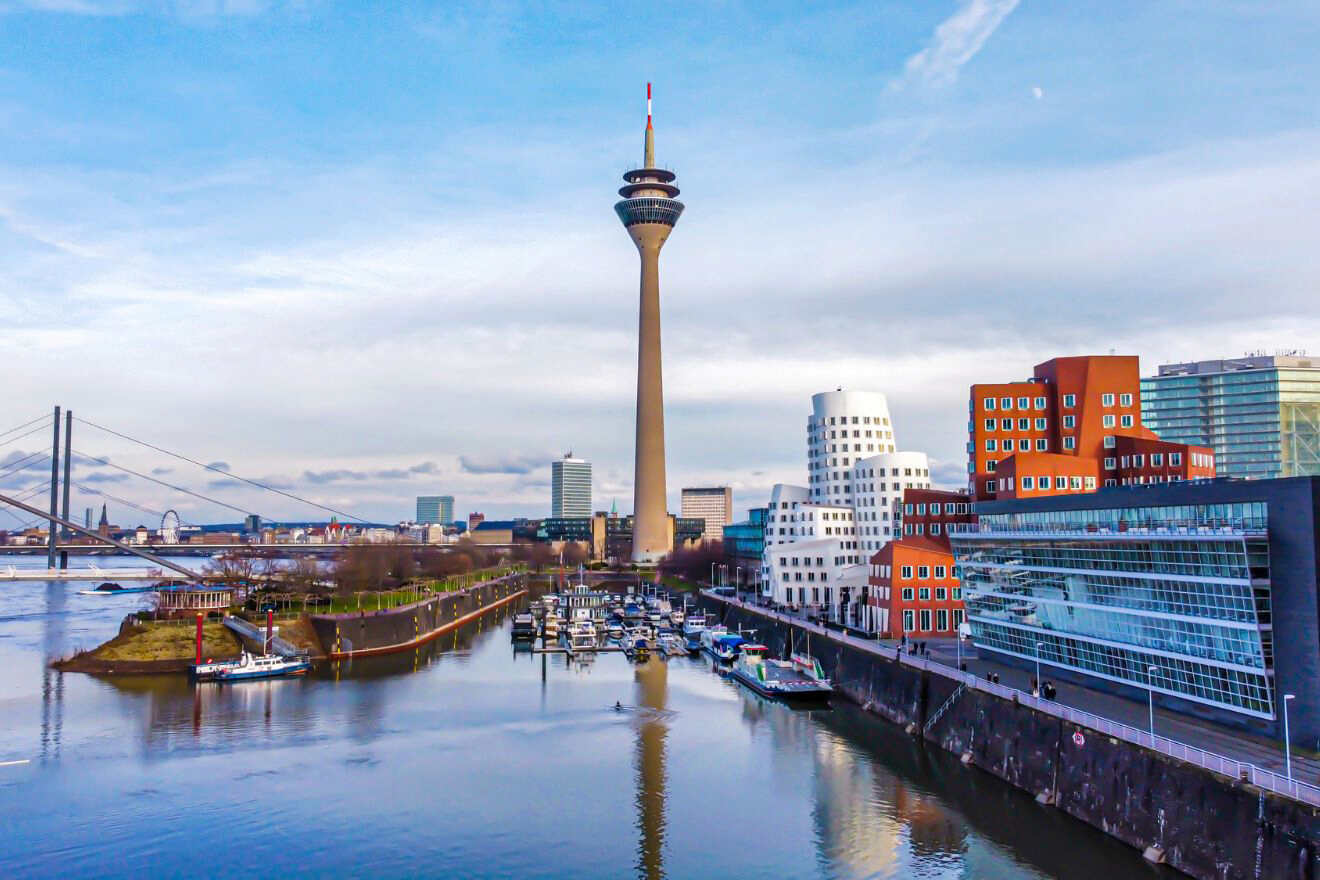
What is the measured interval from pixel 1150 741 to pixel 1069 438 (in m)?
42.6

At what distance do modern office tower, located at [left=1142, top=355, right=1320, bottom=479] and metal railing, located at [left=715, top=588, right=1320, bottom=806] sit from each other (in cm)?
11663

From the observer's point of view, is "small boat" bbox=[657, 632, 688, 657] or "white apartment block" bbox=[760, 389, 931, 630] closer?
"small boat" bbox=[657, 632, 688, 657]

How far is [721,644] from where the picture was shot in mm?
79875

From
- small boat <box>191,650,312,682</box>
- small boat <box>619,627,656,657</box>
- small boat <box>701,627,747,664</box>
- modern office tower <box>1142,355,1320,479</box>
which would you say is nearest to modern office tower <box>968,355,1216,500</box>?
small boat <box>701,627,747,664</box>

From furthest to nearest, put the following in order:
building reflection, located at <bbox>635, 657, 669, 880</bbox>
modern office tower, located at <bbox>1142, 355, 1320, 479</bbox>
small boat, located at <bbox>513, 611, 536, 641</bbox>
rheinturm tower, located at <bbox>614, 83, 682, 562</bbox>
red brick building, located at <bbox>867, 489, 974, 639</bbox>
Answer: rheinturm tower, located at <bbox>614, 83, 682, 562</bbox> → modern office tower, located at <bbox>1142, 355, 1320, 479</bbox> → small boat, located at <bbox>513, 611, 536, 641</bbox> → red brick building, located at <bbox>867, 489, 974, 639</bbox> → building reflection, located at <bbox>635, 657, 669, 880</bbox>

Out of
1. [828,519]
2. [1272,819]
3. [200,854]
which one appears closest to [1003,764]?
[1272,819]

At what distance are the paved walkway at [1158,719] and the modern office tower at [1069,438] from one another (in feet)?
42.2

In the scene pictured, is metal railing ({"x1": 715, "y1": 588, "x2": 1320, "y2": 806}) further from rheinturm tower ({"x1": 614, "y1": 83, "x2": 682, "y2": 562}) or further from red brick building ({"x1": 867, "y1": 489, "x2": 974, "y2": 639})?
rheinturm tower ({"x1": 614, "y1": 83, "x2": 682, "y2": 562})

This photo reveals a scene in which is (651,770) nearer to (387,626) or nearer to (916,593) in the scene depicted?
(916,593)

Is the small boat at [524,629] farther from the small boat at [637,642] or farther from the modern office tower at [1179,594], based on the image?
the modern office tower at [1179,594]

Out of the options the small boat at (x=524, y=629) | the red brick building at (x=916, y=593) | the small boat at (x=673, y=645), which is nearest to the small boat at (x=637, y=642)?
the small boat at (x=673, y=645)

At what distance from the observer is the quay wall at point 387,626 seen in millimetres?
75938

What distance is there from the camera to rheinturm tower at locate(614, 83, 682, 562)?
170 m

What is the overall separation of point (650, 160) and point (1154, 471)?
427 feet
